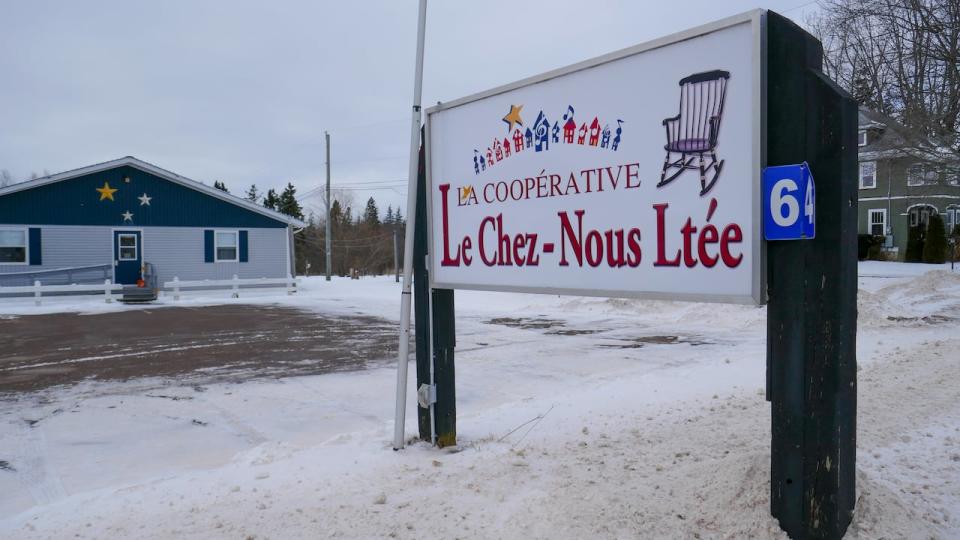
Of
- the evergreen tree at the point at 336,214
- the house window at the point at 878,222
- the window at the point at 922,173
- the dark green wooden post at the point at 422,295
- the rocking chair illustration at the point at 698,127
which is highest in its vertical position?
the evergreen tree at the point at 336,214

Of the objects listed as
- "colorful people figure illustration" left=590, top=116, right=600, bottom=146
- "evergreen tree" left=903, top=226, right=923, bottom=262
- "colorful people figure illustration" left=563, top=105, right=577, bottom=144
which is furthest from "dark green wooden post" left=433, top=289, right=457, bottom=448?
"evergreen tree" left=903, top=226, right=923, bottom=262

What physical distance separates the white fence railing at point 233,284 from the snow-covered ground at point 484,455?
16.3 meters

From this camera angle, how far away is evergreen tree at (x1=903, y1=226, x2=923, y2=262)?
111 feet

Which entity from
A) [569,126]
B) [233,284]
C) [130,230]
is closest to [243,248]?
[233,284]

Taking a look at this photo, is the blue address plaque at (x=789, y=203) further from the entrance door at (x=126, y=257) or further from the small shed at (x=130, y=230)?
the entrance door at (x=126, y=257)

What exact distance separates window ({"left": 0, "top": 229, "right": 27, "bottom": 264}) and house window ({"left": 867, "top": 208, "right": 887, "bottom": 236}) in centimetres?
4183

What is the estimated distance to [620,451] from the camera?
15.8 ft

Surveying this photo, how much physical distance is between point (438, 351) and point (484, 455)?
0.86 metres

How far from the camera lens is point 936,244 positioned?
3256cm

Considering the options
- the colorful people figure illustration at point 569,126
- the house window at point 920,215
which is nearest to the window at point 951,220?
the house window at point 920,215

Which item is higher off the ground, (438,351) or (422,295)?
(422,295)

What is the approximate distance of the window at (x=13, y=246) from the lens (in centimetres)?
2231

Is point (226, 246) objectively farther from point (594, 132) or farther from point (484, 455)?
point (594, 132)

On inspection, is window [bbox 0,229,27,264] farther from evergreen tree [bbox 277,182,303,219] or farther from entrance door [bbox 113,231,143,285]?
evergreen tree [bbox 277,182,303,219]
